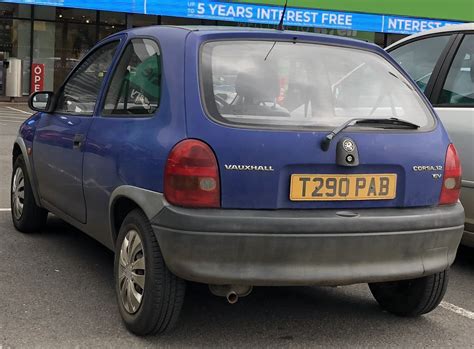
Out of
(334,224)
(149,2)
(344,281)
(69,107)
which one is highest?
(149,2)

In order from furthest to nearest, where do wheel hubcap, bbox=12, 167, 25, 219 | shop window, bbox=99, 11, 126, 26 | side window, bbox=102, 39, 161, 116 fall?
shop window, bbox=99, 11, 126, 26, wheel hubcap, bbox=12, 167, 25, 219, side window, bbox=102, 39, 161, 116

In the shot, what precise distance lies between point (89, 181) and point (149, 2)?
15.2 metres

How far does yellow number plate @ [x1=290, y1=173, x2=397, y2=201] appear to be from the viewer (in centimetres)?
312

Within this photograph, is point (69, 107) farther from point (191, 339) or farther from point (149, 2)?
point (149, 2)

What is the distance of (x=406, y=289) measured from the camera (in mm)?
3795

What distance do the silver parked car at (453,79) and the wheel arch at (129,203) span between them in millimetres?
2453

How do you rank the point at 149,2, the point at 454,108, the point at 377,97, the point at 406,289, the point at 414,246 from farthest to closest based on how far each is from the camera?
the point at 149,2, the point at 454,108, the point at 406,289, the point at 377,97, the point at 414,246

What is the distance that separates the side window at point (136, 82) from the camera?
3.48 meters

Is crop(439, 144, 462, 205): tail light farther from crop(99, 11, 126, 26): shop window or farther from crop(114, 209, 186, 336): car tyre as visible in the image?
crop(99, 11, 126, 26): shop window

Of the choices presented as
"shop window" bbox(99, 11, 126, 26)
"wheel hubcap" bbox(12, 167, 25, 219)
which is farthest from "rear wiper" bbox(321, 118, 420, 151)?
"shop window" bbox(99, 11, 126, 26)

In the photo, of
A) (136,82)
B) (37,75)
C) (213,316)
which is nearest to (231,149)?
(136,82)

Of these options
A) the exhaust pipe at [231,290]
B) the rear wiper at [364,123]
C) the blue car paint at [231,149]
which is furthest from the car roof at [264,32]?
the exhaust pipe at [231,290]

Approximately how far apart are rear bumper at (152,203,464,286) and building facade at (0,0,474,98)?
16.1 metres

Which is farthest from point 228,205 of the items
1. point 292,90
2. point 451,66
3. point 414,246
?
point 451,66
